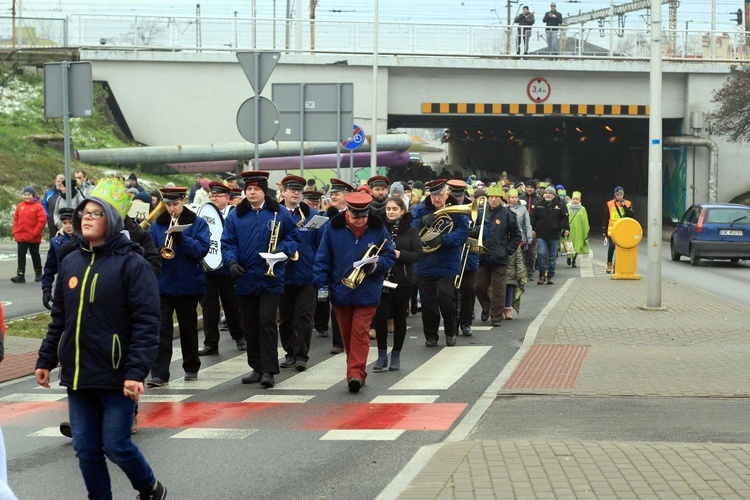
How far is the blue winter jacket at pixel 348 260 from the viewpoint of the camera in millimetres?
10609

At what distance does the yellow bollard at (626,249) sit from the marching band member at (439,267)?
28.8 ft

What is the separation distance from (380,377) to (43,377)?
5411 millimetres

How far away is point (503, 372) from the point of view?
1125 cm

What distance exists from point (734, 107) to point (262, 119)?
26.1 m

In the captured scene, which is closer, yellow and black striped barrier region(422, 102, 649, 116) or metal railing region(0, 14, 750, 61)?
metal railing region(0, 14, 750, 61)

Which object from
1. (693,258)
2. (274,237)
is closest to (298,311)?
(274,237)

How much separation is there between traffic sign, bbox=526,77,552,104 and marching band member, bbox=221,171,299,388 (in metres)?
29.5

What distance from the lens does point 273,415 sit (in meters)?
9.33

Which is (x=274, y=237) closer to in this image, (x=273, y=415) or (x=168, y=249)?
(x=168, y=249)

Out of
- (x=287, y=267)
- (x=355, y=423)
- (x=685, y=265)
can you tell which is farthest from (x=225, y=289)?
(x=685, y=265)

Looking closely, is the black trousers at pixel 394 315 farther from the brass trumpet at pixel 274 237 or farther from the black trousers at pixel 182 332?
the black trousers at pixel 182 332

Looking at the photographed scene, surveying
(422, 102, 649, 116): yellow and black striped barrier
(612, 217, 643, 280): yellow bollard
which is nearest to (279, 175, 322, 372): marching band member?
(612, 217, 643, 280): yellow bollard

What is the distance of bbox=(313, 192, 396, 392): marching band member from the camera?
10.5 metres

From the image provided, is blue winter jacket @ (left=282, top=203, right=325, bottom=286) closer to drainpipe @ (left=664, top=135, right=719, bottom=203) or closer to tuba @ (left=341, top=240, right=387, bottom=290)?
tuba @ (left=341, top=240, right=387, bottom=290)
